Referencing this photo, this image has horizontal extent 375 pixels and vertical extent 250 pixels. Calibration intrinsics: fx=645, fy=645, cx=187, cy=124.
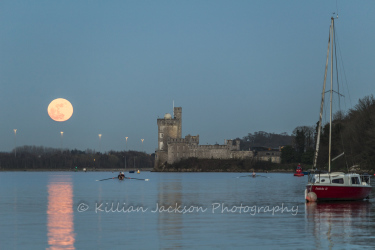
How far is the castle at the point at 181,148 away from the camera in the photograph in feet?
639

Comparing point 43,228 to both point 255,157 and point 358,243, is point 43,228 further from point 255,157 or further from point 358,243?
point 255,157

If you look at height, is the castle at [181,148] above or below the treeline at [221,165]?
above

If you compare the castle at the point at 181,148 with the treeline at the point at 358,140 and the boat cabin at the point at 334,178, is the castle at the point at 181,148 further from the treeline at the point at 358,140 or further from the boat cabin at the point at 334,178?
the boat cabin at the point at 334,178

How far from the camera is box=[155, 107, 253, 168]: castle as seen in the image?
639 ft

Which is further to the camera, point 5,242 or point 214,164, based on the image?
point 214,164

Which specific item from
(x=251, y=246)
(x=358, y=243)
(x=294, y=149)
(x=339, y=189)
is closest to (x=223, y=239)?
(x=251, y=246)

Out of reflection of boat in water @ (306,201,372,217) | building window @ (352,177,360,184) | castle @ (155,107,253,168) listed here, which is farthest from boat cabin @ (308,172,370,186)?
castle @ (155,107,253,168)

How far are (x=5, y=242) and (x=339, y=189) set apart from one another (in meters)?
25.0

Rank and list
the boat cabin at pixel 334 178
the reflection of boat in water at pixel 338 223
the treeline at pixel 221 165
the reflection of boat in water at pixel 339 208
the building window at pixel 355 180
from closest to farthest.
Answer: the reflection of boat in water at pixel 338 223, the reflection of boat in water at pixel 339 208, the boat cabin at pixel 334 178, the building window at pixel 355 180, the treeline at pixel 221 165

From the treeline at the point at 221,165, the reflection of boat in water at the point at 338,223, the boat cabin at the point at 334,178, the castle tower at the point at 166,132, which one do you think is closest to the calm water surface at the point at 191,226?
the reflection of boat in water at the point at 338,223

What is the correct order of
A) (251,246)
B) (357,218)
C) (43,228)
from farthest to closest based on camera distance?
(357,218), (43,228), (251,246)

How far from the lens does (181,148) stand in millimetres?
194250

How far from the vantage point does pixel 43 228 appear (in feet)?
92.2

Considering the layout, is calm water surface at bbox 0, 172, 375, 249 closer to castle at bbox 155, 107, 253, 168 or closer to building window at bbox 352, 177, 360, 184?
building window at bbox 352, 177, 360, 184
